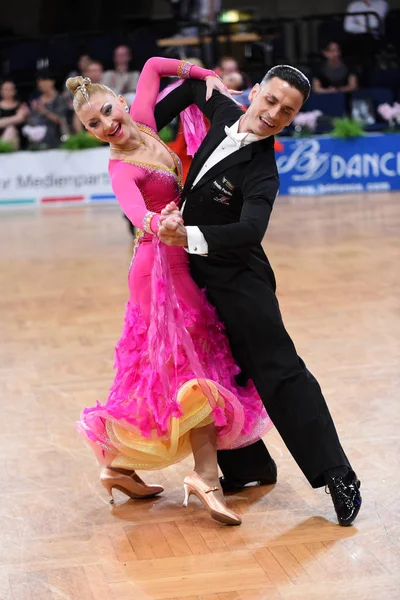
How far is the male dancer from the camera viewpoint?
282 centimetres

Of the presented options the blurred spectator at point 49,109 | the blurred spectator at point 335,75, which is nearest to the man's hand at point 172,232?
the blurred spectator at point 49,109

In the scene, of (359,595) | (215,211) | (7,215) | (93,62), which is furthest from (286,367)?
(93,62)

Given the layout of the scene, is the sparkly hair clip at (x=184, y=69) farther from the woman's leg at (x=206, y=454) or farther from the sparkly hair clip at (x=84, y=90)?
the woman's leg at (x=206, y=454)

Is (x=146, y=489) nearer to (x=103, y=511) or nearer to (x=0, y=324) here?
(x=103, y=511)

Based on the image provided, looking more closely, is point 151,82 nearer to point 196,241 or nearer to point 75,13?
point 196,241

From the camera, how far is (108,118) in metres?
2.89

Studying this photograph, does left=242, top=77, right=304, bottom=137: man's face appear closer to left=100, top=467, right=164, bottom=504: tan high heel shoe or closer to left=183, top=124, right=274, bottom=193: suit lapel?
left=183, top=124, right=274, bottom=193: suit lapel

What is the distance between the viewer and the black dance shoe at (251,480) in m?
3.22

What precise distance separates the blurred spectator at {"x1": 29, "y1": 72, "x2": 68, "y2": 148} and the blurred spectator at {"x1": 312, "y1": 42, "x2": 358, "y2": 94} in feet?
10.0

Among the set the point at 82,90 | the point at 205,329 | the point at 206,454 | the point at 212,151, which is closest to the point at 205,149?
the point at 212,151

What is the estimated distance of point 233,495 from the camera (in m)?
3.18

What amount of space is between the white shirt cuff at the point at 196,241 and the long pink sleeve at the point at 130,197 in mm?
102

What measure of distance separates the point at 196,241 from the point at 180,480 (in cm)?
107

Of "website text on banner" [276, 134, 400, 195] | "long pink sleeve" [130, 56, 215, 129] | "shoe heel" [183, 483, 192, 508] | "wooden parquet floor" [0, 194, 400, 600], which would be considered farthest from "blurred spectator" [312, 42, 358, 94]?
"shoe heel" [183, 483, 192, 508]
